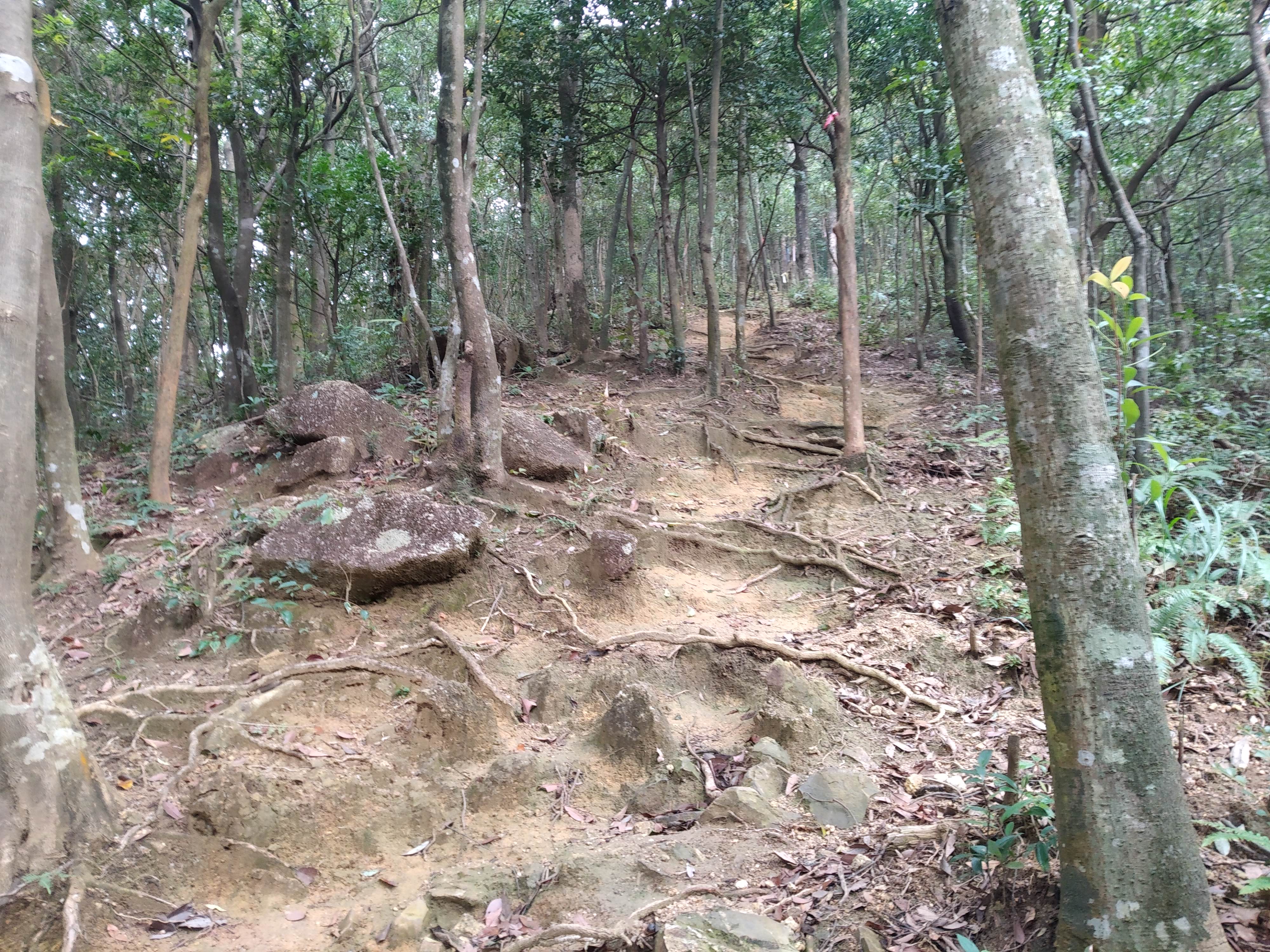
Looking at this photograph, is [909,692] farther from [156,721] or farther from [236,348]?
[236,348]

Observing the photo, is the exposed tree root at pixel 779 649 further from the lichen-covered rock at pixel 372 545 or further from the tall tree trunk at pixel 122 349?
the tall tree trunk at pixel 122 349

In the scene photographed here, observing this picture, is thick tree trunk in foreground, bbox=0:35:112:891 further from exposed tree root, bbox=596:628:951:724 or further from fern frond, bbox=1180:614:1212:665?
fern frond, bbox=1180:614:1212:665

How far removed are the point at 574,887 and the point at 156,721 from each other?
3.03 m

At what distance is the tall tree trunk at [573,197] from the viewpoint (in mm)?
13250

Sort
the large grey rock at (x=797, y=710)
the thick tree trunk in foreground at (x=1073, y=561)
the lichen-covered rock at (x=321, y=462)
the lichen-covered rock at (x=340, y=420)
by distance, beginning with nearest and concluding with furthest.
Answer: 1. the thick tree trunk in foreground at (x=1073, y=561)
2. the large grey rock at (x=797, y=710)
3. the lichen-covered rock at (x=321, y=462)
4. the lichen-covered rock at (x=340, y=420)

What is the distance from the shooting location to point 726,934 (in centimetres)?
287

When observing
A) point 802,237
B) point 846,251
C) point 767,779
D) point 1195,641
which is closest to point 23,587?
point 767,779

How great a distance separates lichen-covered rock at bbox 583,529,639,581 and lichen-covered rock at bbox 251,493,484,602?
1.03m

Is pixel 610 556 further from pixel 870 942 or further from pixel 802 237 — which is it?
pixel 802 237

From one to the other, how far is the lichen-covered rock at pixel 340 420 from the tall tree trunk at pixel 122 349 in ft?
27.2

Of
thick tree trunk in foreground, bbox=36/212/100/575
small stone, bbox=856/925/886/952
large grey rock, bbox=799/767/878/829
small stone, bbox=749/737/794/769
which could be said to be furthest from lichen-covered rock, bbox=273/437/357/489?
small stone, bbox=856/925/886/952

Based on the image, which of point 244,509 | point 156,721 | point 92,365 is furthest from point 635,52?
point 92,365

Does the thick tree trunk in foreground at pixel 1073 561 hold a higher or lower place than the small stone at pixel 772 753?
higher

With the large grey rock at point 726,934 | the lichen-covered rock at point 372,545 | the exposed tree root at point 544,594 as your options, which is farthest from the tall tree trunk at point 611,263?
the large grey rock at point 726,934
